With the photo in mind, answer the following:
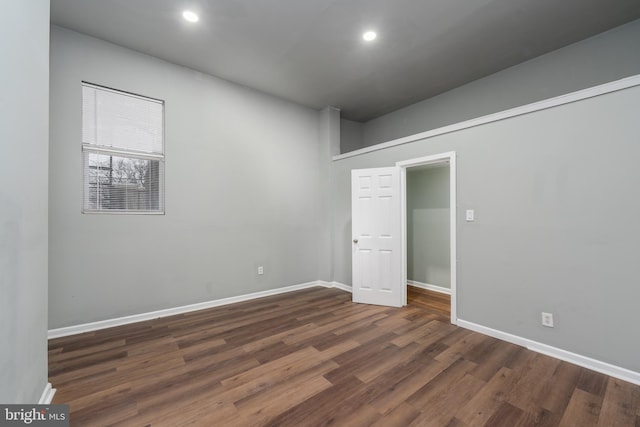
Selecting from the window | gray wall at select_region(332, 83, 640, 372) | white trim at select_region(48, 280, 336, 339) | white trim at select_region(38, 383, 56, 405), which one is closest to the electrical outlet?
gray wall at select_region(332, 83, 640, 372)

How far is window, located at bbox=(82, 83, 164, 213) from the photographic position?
2.95 metres

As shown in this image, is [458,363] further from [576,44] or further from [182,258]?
[576,44]

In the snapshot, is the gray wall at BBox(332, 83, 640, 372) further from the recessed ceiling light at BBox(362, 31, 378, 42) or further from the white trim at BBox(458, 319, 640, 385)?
the recessed ceiling light at BBox(362, 31, 378, 42)

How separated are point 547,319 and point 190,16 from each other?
15.2ft

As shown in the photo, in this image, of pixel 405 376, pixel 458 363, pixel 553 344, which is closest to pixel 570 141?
pixel 553 344

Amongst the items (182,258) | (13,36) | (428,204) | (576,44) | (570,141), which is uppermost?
(576,44)

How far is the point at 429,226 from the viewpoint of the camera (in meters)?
4.80

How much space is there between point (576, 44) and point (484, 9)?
150 centimetres

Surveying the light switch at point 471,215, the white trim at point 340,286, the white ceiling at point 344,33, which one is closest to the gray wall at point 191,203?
the white trim at point 340,286

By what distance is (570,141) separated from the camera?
2.33 m

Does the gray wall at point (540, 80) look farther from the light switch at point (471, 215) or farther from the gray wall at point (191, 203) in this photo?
the gray wall at point (191, 203)

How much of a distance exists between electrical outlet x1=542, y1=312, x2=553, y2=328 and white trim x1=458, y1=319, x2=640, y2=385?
19 centimetres

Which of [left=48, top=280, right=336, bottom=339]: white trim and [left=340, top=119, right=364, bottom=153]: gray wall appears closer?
[left=48, top=280, right=336, bottom=339]: white trim

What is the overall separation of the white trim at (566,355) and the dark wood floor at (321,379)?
7 centimetres
